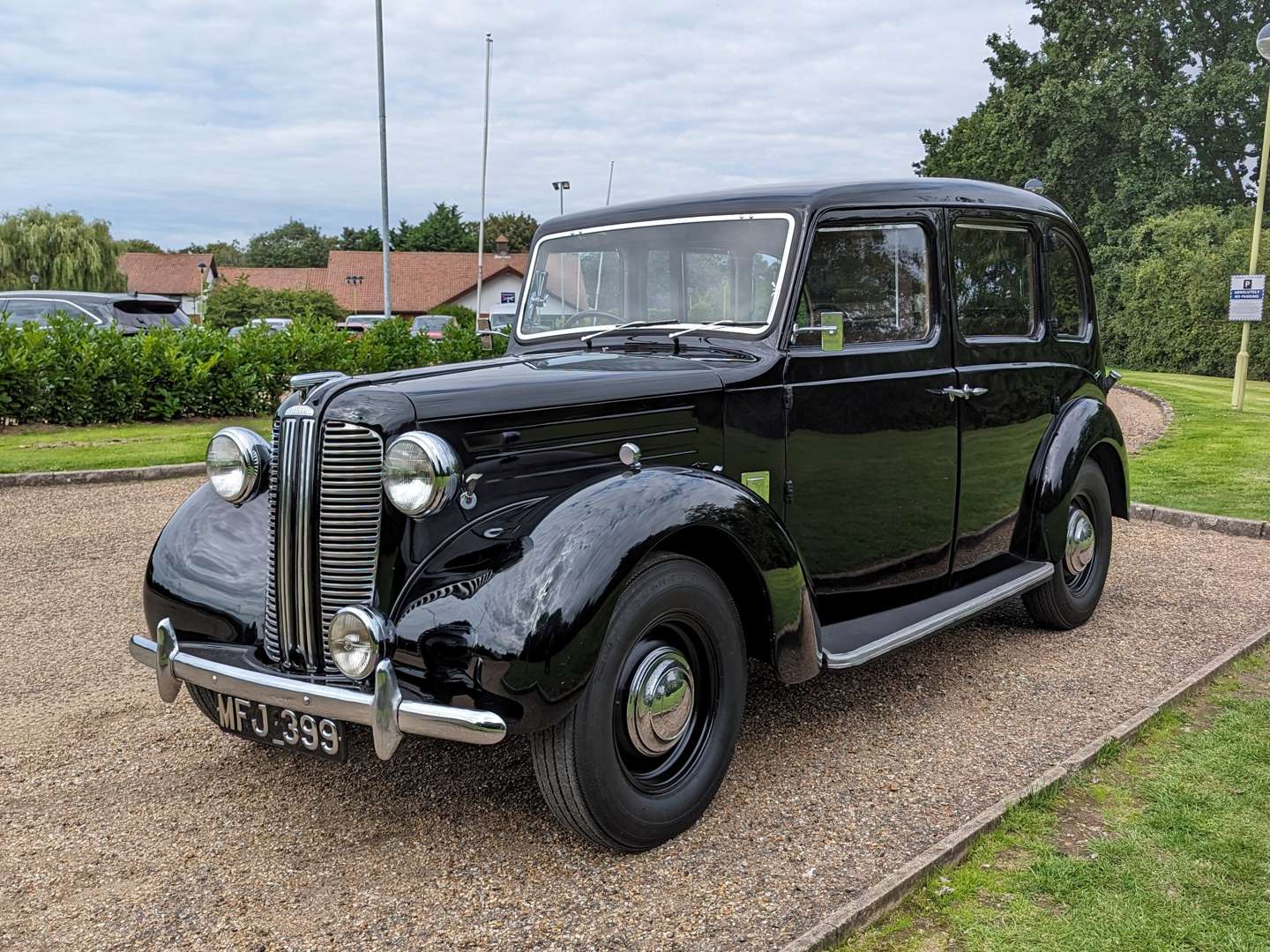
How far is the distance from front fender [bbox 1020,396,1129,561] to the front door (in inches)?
25.8

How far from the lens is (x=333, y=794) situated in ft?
11.6

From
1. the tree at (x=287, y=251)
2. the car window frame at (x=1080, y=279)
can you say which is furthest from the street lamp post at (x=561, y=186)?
the tree at (x=287, y=251)

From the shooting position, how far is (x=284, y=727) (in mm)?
2996

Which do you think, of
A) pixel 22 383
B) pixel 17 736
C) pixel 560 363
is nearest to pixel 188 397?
pixel 22 383

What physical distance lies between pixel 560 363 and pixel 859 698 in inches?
Answer: 76.2

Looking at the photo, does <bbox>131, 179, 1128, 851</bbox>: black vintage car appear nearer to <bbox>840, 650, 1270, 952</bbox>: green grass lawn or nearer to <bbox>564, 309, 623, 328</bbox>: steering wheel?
<bbox>564, 309, 623, 328</bbox>: steering wheel

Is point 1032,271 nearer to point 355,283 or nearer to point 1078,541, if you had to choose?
point 1078,541

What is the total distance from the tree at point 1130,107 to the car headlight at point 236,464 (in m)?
35.3

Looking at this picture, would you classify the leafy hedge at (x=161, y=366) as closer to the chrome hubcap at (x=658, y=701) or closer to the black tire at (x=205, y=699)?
the black tire at (x=205, y=699)

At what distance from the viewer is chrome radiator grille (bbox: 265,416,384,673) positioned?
10.0ft

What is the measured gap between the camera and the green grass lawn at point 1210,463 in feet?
27.7

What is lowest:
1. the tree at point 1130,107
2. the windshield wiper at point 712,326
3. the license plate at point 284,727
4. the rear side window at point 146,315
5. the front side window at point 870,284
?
the license plate at point 284,727

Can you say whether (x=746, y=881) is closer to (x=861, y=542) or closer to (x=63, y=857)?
(x=861, y=542)

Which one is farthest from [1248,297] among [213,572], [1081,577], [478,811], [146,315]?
[146,315]
